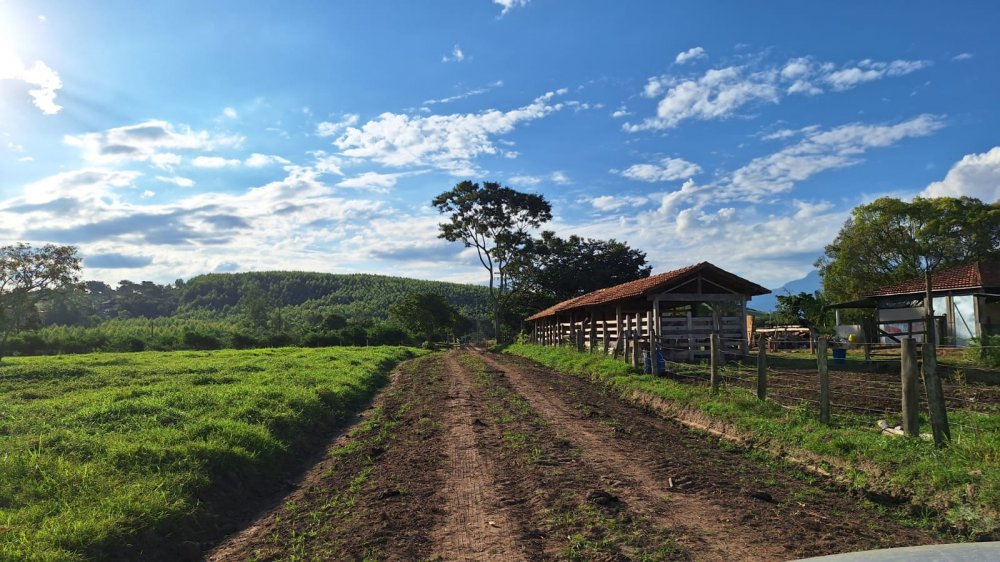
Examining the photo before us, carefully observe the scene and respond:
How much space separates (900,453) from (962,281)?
23.4m

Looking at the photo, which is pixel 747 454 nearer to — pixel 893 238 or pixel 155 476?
pixel 155 476

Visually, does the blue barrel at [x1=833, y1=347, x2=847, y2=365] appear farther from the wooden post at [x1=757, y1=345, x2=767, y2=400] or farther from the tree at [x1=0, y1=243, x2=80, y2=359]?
the tree at [x1=0, y1=243, x2=80, y2=359]

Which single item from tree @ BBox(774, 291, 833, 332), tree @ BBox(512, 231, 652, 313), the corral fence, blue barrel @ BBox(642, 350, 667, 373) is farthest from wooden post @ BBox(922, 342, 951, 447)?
tree @ BBox(512, 231, 652, 313)

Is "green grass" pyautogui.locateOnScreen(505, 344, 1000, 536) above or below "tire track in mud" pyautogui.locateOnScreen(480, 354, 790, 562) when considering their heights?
above

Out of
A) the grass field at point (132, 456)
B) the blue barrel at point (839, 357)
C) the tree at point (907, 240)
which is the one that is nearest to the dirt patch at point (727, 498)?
the grass field at point (132, 456)

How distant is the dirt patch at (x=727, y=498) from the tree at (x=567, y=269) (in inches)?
1612

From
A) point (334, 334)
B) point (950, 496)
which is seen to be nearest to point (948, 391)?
point (950, 496)

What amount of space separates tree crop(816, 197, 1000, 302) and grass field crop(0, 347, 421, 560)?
118 feet

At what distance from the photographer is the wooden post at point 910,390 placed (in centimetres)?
668

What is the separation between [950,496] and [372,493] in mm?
5616

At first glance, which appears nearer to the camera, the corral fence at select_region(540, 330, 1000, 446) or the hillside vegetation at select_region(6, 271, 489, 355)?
the corral fence at select_region(540, 330, 1000, 446)

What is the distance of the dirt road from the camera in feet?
14.6

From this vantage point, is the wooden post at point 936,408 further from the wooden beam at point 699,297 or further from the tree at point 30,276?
the tree at point 30,276

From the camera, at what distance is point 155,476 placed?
603cm
